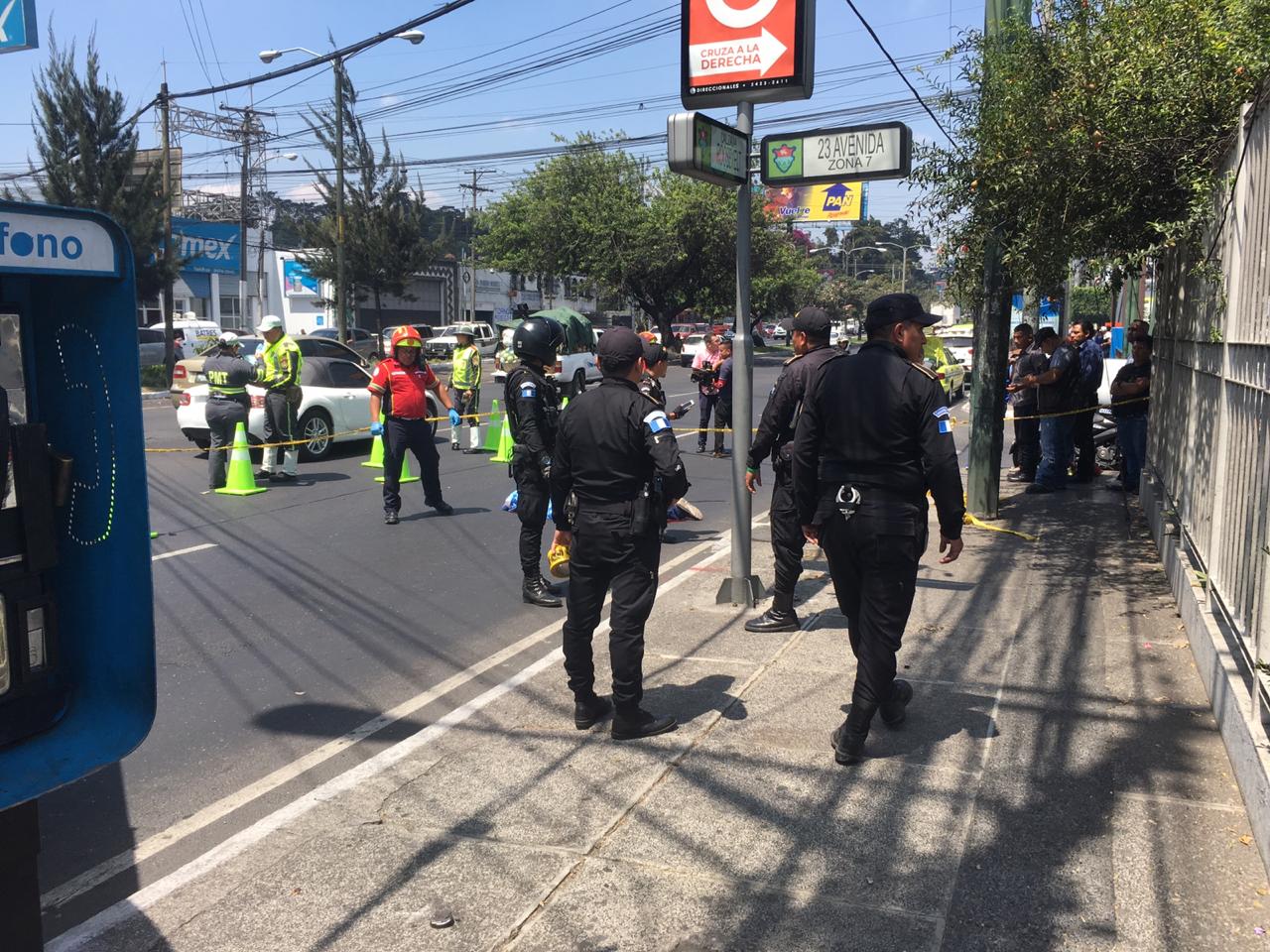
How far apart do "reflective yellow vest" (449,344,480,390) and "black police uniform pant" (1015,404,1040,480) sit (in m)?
7.95

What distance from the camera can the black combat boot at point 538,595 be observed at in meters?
7.41

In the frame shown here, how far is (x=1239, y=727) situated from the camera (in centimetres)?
424

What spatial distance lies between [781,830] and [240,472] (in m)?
9.17

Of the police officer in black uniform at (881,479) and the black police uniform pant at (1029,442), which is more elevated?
the police officer in black uniform at (881,479)

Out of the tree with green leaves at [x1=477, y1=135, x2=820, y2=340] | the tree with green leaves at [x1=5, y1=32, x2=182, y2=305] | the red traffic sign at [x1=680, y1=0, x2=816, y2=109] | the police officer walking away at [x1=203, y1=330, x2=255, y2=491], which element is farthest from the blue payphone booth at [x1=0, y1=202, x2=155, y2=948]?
the tree with green leaves at [x1=477, y1=135, x2=820, y2=340]

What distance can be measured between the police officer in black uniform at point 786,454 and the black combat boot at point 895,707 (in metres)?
1.57

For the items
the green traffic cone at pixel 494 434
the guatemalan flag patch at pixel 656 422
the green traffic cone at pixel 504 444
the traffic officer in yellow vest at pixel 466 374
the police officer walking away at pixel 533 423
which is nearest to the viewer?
the guatemalan flag patch at pixel 656 422

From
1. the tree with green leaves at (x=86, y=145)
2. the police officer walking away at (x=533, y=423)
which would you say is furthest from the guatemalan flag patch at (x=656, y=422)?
the tree with green leaves at (x=86, y=145)

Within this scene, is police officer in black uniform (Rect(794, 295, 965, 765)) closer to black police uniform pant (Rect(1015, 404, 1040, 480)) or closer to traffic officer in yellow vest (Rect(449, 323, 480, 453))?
black police uniform pant (Rect(1015, 404, 1040, 480))

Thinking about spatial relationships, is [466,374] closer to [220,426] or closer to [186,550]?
[220,426]

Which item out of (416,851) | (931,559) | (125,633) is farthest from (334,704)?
(931,559)

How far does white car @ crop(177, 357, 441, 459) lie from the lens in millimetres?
13961

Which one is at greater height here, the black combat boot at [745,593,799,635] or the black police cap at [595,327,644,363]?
the black police cap at [595,327,644,363]

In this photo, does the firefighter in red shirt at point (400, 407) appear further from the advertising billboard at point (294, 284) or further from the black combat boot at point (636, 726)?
the advertising billboard at point (294, 284)
